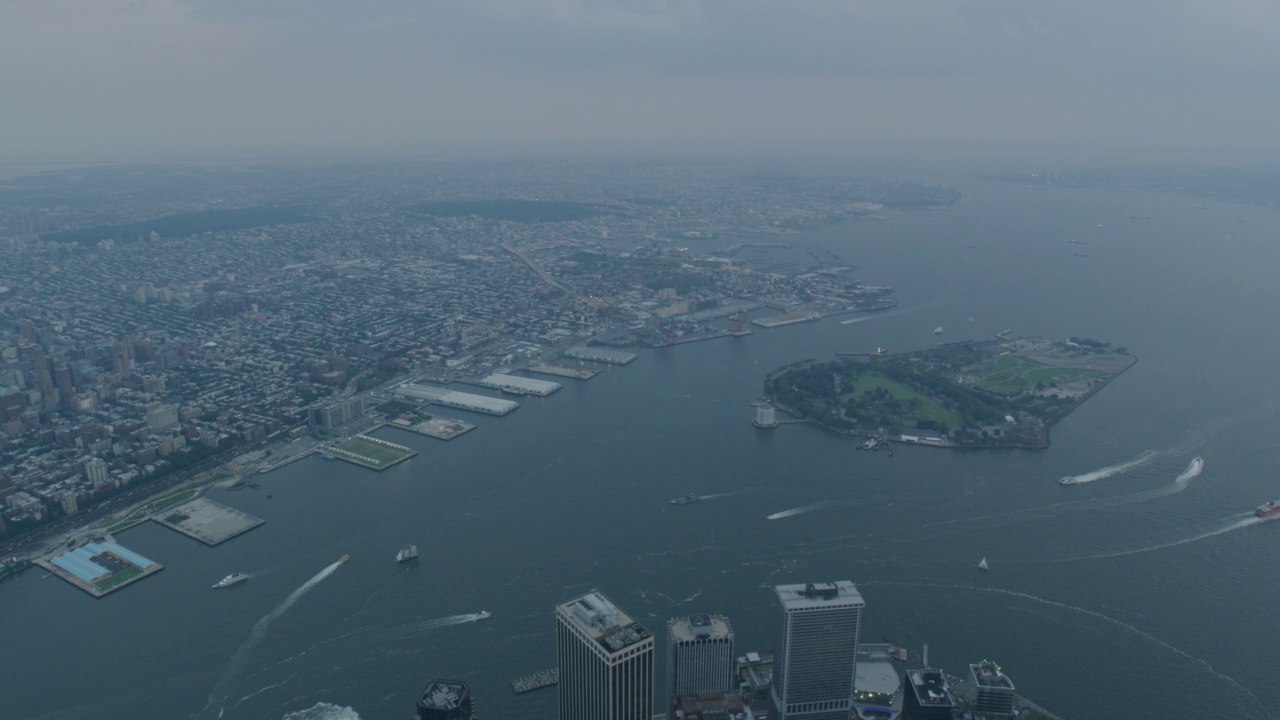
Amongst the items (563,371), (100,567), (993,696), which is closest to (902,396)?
(563,371)

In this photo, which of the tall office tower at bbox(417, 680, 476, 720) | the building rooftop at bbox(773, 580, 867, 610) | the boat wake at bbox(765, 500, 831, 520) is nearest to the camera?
the tall office tower at bbox(417, 680, 476, 720)

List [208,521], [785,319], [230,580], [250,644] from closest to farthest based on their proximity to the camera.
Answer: [250,644] < [230,580] < [208,521] < [785,319]

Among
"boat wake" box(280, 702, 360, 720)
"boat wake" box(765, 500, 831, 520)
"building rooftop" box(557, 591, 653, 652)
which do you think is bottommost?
"boat wake" box(280, 702, 360, 720)

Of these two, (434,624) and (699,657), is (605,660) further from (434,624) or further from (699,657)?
(434,624)

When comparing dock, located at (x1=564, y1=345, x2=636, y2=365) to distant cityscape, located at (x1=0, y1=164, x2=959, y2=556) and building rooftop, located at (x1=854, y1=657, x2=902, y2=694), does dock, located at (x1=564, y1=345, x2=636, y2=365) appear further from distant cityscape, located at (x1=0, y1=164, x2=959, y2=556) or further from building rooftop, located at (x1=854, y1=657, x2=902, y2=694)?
building rooftop, located at (x1=854, y1=657, x2=902, y2=694)

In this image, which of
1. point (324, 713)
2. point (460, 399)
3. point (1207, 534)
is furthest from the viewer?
A: point (460, 399)

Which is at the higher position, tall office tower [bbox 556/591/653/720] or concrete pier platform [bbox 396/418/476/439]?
tall office tower [bbox 556/591/653/720]

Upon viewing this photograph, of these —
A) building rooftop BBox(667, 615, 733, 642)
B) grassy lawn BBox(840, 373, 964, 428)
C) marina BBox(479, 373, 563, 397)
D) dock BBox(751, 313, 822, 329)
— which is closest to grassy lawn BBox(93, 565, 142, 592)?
building rooftop BBox(667, 615, 733, 642)
